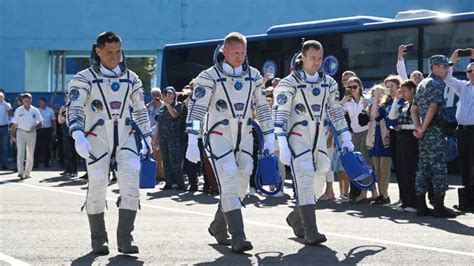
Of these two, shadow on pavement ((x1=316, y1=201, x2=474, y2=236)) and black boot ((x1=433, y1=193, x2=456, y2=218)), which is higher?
black boot ((x1=433, y1=193, x2=456, y2=218))

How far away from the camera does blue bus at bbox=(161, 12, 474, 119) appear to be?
17.9 meters

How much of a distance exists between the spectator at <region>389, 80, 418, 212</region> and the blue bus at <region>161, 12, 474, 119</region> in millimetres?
6007

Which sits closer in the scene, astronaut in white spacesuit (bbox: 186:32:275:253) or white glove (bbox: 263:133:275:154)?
astronaut in white spacesuit (bbox: 186:32:275:253)

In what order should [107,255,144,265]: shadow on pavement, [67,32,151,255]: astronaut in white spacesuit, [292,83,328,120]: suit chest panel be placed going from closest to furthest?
[107,255,144,265]: shadow on pavement, [67,32,151,255]: astronaut in white spacesuit, [292,83,328,120]: suit chest panel

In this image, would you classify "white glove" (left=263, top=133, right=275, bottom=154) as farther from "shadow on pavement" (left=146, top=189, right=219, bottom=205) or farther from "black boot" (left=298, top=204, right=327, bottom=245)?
"shadow on pavement" (left=146, top=189, right=219, bottom=205)

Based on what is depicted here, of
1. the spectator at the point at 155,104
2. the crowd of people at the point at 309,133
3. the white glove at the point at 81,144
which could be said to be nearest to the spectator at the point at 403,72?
the crowd of people at the point at 309,133

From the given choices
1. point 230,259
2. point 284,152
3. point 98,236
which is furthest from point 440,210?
point 98,236

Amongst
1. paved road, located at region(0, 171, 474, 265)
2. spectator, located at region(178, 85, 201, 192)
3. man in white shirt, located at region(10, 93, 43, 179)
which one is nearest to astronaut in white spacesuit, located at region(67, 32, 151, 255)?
paved road, located at region(0, 171, 474, 265)

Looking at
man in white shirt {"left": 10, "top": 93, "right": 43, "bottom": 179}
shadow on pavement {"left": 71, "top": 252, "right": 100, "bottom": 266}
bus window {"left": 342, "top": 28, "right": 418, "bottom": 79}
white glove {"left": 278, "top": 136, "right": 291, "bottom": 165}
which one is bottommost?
shadow on pavement {"left": 71, "top": 252, "right": 100, "bottom": 266}

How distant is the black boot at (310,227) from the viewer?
8305mm

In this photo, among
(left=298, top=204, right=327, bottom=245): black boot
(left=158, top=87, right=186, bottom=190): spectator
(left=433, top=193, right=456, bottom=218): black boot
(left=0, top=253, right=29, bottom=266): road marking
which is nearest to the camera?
(left=0, top=253, right=29, bottom=266): road marking

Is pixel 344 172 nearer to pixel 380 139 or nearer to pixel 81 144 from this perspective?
pixel 380 139

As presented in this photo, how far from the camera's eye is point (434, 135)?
10656mm

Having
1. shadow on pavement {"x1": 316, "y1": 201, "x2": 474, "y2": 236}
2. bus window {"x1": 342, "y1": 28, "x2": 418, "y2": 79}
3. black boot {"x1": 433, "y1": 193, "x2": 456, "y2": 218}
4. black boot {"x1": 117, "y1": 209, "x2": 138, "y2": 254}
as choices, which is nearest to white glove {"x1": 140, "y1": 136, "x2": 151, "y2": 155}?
black boot {"x1": 117, "y1": 209, "x2": 138, "y2": 254}
